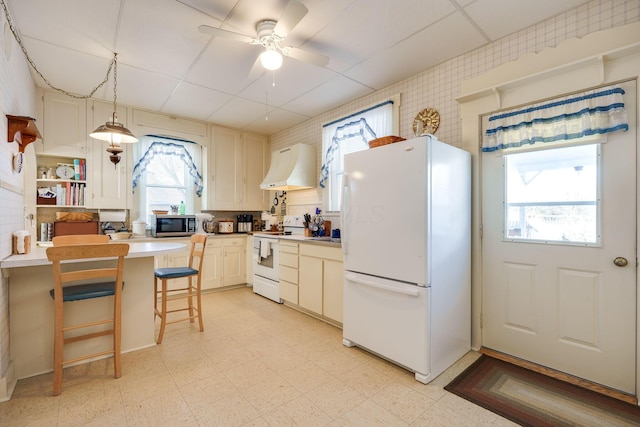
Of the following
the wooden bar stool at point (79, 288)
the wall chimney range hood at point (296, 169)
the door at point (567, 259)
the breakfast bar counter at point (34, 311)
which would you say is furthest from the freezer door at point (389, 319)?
the wall chimney range hood at point (296, 169)

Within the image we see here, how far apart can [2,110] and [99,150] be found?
198cm

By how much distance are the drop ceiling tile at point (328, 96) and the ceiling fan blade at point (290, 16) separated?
4.16 feet

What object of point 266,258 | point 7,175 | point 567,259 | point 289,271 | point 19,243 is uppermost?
point 7,175

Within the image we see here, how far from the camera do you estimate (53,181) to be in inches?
142

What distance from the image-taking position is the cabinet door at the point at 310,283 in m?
3.38

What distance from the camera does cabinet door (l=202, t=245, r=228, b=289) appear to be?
176 inches

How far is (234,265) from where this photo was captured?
15.6 feet

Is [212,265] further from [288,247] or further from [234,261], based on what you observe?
[288,247]

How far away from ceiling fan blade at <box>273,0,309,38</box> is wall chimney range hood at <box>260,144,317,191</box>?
224cm

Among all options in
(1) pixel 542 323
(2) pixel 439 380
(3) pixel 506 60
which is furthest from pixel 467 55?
(2) pixel 439 380

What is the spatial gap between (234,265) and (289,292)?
139 cm

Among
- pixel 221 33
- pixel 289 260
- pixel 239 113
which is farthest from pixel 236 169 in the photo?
pixel 221 33

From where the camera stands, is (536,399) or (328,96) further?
(328,96)

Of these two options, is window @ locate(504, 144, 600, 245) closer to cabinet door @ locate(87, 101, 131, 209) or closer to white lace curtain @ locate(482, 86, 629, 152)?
white lace curtain @ locate(482, 86, 629, 152)
